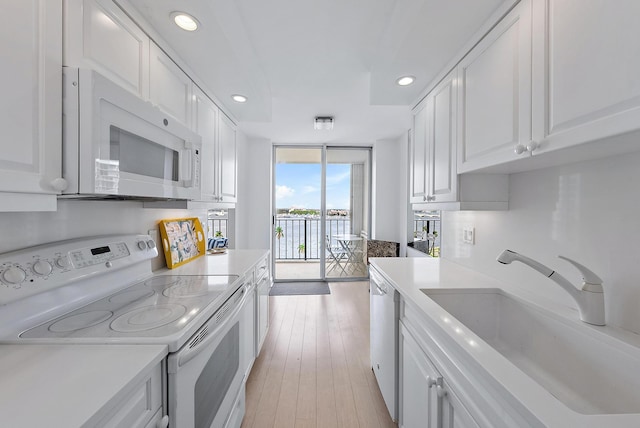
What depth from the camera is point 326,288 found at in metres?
4.18

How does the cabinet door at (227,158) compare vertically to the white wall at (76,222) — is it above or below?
above

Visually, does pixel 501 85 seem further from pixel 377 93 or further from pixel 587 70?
pixel 377 93

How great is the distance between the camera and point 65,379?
661 millimetres

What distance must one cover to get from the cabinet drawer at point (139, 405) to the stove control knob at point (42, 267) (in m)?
0.60

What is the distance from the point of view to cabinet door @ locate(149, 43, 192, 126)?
1408mm

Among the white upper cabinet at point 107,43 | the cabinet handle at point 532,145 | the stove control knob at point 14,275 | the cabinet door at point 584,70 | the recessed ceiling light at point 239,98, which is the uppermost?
the recessed ceiling light at point 239,98

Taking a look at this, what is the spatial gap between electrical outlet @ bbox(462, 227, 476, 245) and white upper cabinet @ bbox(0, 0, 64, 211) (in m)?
2.16

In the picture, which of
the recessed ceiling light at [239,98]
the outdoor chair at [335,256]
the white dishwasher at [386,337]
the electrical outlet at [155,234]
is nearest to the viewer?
the white dishwasher at [386,337]

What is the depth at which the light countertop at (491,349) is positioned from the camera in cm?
55

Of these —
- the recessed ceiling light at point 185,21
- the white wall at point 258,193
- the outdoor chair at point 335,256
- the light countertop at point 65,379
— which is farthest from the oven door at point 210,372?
the outdoor chair at point 335,256

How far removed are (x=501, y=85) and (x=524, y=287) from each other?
1.00 metres

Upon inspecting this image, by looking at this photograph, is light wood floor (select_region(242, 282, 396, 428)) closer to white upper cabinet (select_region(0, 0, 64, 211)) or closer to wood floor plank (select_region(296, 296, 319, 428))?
wood floor plank (select_region(296, 296, 319, 428))

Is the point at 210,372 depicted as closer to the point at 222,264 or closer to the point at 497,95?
the point at 222,264

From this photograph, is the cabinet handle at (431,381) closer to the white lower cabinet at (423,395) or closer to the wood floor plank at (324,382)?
the white lower cabinet at (423,395)
